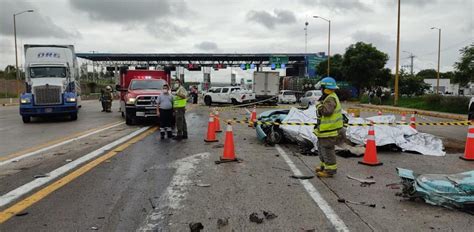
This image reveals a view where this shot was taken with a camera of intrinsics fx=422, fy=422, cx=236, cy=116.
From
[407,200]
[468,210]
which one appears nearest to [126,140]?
[407,200]

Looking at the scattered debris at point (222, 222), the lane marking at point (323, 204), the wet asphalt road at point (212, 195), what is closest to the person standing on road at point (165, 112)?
the wet asphalt road at point (212, 195)

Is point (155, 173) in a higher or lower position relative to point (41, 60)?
lower

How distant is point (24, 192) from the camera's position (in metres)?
6.18

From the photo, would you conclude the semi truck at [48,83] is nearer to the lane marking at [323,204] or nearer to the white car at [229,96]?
the lane marking at [323,204]

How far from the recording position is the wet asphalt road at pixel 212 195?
16.0 ft

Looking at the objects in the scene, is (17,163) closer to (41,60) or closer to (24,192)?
(24,192)

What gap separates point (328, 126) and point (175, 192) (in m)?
3.11

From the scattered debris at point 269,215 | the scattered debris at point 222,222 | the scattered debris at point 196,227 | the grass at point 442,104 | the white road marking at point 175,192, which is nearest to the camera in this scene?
the scattered debris at point 196,227

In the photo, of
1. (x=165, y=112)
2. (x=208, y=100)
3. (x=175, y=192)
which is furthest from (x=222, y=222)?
(x=208, y=100)

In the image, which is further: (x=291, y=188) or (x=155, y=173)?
(x=155, y=173)

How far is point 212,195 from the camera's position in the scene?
20.1 feet

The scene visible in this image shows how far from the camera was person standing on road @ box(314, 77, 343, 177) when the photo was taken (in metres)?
7.60

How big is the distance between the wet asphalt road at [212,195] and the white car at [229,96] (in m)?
26.6

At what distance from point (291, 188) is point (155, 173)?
2.53 m
